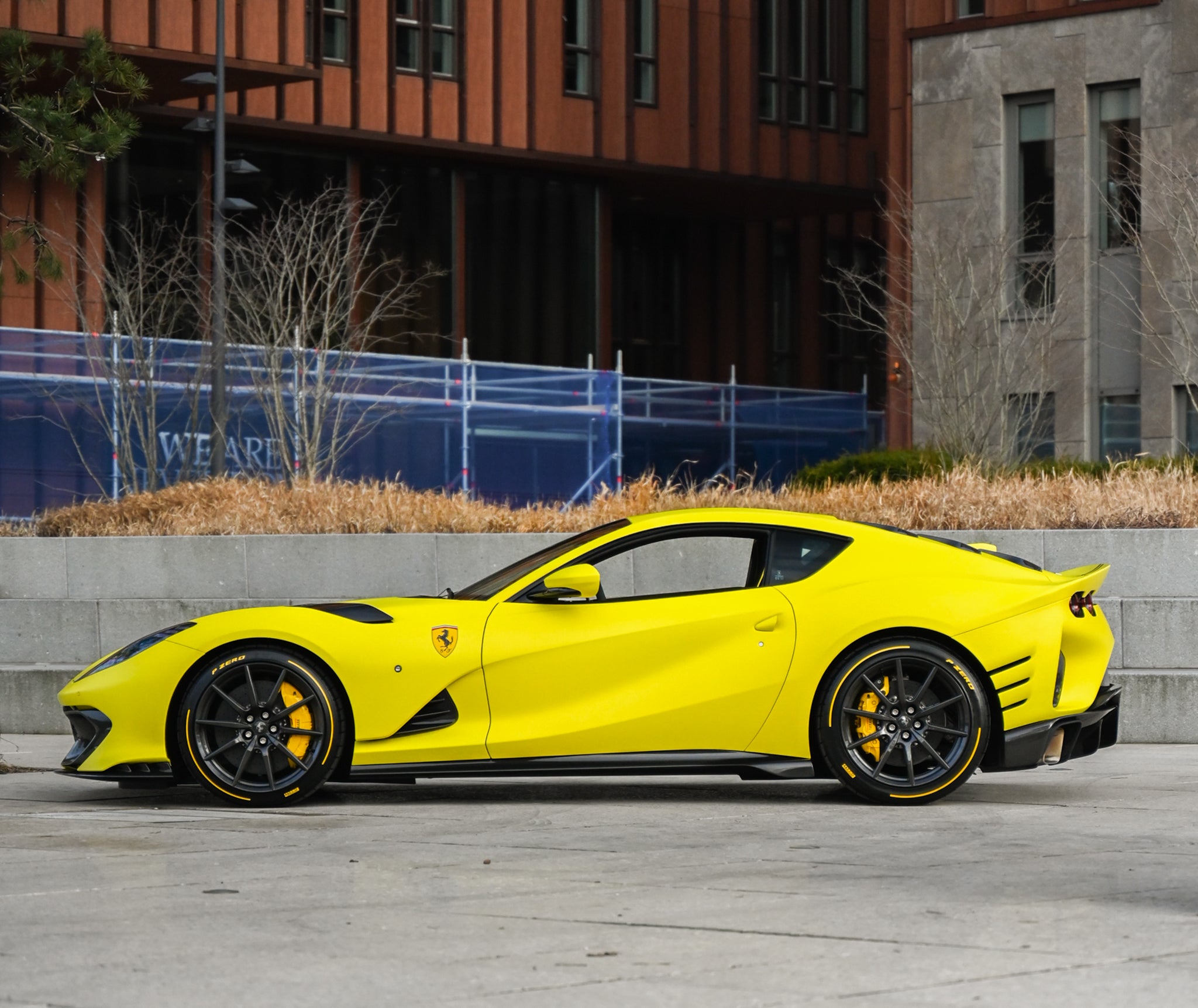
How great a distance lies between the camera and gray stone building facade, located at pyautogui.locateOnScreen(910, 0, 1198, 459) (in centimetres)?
3030

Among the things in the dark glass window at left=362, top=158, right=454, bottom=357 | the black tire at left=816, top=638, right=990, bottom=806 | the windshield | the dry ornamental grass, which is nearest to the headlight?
the windshield

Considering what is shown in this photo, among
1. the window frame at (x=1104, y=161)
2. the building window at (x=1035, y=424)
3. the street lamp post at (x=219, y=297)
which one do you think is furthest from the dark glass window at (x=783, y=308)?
the street lamp post at (x=219, y=297)

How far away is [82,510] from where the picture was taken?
634 inches

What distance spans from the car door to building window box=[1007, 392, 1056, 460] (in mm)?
22071

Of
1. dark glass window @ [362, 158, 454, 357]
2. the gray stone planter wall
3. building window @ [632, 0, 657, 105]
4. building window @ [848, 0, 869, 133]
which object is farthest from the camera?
building window @ [848, 0, 869, 133]

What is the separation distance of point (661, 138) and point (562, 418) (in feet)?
24.4

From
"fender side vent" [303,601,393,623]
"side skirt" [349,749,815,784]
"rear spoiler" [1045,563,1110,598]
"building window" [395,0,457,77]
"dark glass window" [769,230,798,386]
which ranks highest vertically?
"building window" [395,0,457,77]

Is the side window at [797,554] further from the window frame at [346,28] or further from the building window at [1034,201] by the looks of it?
the window frame at [346,28]

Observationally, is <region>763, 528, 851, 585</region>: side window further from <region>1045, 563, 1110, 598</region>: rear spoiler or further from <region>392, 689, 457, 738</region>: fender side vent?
<region>392, 689, 457, 738</region>: fender side vent

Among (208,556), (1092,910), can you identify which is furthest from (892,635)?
(208,556)

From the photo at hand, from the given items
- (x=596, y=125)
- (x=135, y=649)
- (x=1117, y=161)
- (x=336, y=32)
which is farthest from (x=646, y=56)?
(x=135, y=649)

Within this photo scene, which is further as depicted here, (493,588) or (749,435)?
(749,435)

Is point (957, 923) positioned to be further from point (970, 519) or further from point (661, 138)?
point (661, 138)

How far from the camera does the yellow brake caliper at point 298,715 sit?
8.83 meters
